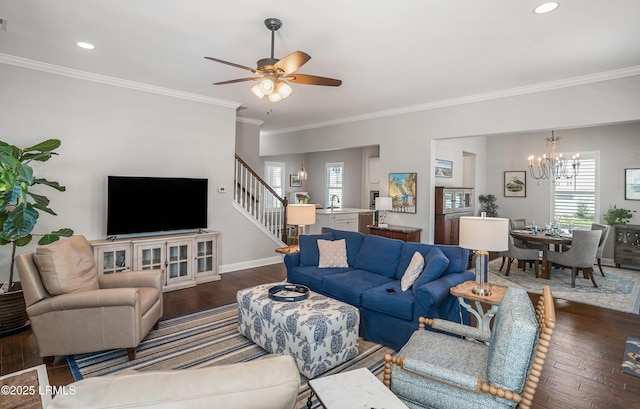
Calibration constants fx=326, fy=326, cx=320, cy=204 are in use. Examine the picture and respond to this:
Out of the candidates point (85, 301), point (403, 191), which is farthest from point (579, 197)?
point (85, 301)

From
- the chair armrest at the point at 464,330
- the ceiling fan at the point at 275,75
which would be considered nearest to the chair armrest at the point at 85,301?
the ceiling fan at the point at 275,75

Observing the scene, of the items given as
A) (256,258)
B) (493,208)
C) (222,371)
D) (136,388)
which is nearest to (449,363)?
(222,371)

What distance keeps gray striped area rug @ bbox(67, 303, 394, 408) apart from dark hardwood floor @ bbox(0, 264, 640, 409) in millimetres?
226

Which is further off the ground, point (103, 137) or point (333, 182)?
point (103, 137)

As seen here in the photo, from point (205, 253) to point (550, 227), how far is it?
6.55 meters

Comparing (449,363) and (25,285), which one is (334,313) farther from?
(25,285)

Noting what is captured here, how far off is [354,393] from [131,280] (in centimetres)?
289

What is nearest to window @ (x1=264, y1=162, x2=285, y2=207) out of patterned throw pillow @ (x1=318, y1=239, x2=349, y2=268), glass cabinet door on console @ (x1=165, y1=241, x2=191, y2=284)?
glass cabinet door on console @ (x1=165, y1=241, x2=191, y2=284)

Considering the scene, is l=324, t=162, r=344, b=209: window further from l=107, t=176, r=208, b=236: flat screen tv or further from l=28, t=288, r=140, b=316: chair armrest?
l=28, t=288, r=140, b=316: chair armrest

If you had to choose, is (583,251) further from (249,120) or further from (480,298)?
(249,120)

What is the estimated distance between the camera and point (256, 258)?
6.43 metres

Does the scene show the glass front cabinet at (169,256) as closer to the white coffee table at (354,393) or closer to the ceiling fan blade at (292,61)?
the ceiling fan blade at (292,61)

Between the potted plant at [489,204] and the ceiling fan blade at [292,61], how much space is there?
24.2 feet

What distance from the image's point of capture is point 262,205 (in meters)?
6.68
